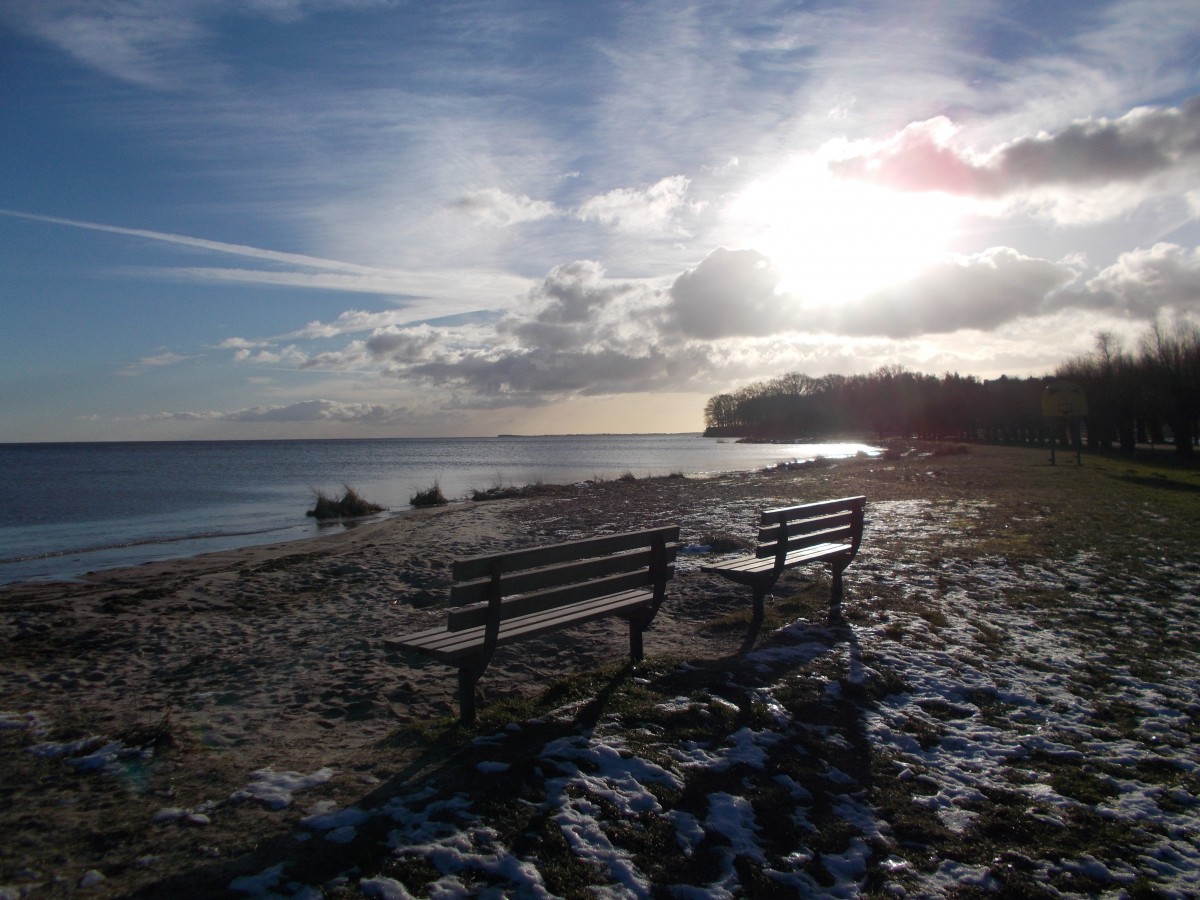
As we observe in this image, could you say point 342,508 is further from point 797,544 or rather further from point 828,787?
point 828,787

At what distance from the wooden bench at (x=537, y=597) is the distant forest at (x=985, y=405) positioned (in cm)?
3683

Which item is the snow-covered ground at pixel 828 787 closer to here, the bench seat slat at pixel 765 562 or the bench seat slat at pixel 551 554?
the bench seat slat at pixel 765 562

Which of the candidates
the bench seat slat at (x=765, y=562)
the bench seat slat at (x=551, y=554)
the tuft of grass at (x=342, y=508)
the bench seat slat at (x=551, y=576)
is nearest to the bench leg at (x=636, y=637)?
the bench seat slat at (x=551, y=576)

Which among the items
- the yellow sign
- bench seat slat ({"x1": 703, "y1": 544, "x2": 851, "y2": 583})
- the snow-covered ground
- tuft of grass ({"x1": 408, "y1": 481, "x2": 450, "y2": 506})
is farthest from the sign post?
the snow-covered ground

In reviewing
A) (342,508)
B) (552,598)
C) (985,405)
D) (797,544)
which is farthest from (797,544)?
(985,405)

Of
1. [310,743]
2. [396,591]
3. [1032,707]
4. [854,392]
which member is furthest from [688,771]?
[854,392]

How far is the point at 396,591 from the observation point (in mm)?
10062

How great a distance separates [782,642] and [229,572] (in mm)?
9456

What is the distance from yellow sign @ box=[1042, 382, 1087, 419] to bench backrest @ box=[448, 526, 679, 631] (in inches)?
1490

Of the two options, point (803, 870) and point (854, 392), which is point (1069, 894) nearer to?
point (803, 870)

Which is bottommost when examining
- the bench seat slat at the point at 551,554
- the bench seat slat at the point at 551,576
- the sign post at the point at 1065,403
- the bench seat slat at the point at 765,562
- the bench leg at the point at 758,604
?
the bench leg at the point at 758,604

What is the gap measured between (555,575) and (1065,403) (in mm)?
40111

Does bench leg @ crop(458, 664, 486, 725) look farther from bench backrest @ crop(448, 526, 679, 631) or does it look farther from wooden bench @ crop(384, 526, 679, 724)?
bench backrest @ crop(448, 526, 679, 631)

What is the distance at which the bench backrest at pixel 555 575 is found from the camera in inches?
188
